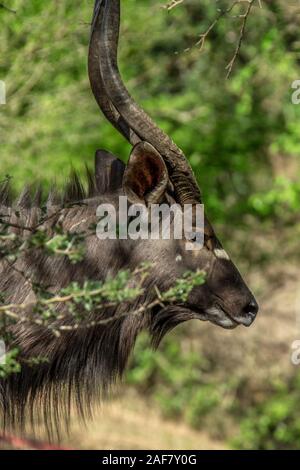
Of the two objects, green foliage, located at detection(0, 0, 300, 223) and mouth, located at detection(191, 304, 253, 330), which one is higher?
green foliage, located at detection(0, 0, 300, 223)

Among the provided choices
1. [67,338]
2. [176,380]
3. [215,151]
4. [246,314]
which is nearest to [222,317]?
[246,314]

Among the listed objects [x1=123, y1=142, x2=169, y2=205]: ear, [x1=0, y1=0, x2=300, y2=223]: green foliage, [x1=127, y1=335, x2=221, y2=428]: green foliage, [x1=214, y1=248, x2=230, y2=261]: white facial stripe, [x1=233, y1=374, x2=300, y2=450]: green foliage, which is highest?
[x1=0, y1=0, x2=300, y2=223]: green foliage

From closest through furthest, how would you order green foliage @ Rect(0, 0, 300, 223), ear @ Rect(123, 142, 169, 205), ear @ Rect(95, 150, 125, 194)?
ear @ Rect(123, 142, 169, 205), ear @ Rect(95, 150, 125, 194), green foliage @ Rect(0, 0, 300, 223)

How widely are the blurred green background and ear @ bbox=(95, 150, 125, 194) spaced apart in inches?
180

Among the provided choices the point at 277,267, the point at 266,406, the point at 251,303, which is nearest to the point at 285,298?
the point at 277,267

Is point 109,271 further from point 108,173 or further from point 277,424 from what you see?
point 277,424

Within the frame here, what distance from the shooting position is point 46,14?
419 inches

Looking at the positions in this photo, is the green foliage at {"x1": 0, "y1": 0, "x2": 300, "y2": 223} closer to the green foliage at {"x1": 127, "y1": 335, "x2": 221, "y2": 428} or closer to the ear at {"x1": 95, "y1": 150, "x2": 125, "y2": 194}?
the green foliage at {"x1": 127, "y1": 335, "x2": 221, "y2": 428}

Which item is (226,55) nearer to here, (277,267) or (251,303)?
(277,267)

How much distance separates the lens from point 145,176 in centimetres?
607

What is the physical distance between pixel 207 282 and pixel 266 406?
6.84m

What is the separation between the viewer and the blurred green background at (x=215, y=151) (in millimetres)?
11453

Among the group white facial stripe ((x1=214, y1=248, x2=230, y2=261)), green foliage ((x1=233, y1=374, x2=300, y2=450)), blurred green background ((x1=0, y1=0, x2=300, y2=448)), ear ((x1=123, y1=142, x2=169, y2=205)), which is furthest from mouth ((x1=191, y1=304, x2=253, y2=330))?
green foliage ((x1=233, y1=374, x2=300, y2=450))

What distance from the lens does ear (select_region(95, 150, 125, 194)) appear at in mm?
6406
